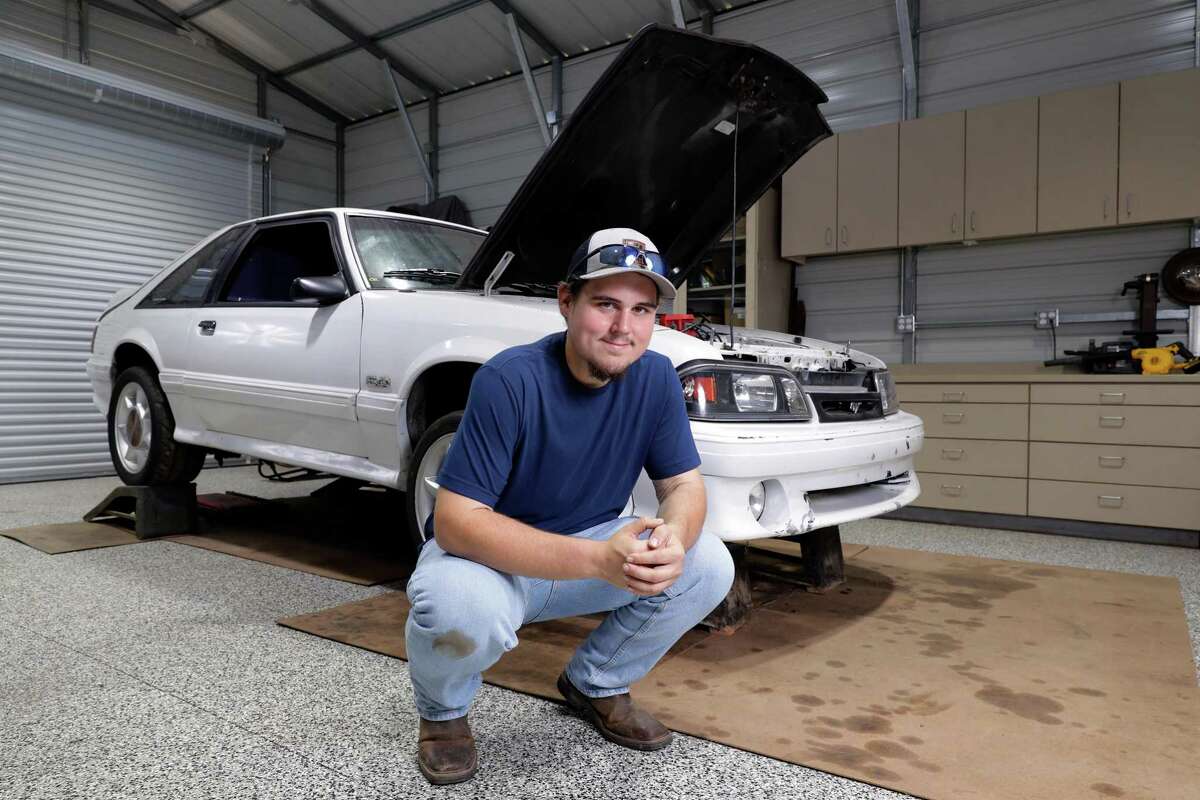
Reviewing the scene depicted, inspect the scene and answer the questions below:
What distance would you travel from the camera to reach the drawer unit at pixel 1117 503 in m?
4.02

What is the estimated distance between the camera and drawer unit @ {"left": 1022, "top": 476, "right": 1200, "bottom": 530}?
13.2ft

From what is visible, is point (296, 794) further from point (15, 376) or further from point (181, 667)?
point (15, 376)

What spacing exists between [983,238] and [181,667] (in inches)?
201

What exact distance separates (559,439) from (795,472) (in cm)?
88

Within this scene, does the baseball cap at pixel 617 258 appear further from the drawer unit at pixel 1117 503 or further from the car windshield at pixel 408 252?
the drawer unit at pixel 1117 503

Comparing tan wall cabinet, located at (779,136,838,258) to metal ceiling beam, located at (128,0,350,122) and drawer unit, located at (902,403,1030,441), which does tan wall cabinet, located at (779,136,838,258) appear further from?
metal ceiling beam, located at (128,0,350,122)

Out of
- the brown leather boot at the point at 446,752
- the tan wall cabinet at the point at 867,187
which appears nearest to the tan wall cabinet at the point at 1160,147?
the tan wall cabinet at the point at 867,187

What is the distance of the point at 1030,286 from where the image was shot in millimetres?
5234

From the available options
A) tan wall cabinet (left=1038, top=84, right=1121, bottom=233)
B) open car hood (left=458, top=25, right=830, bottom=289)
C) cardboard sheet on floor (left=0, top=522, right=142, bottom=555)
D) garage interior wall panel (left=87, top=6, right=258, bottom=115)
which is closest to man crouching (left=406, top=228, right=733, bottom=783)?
open car hood (left=458, top=25, right=830, bottom=289)

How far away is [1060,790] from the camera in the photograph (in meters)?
1.45

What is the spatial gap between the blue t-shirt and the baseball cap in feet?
0.62

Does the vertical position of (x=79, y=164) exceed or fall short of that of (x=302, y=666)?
it exceeds it

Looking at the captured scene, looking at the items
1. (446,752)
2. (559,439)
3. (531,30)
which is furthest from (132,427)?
(531,30)

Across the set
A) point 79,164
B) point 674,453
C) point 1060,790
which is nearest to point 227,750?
point 674,453
